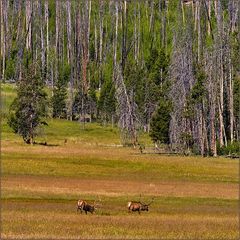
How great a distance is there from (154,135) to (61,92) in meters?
43.4

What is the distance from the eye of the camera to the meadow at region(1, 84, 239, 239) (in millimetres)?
23031

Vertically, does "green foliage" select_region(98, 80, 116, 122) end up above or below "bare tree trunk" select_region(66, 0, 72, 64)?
below

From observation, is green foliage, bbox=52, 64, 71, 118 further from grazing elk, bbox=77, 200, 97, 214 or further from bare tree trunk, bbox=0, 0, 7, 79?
grazing elk, bbox=77, 200, 97, 214

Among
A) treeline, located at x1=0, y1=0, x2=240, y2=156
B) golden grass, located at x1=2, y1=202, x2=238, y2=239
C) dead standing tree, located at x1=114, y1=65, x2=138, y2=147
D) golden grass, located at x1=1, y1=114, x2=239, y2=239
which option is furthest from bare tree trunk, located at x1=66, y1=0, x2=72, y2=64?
golden grass, located at x1=2, y1=202, x2=238, y2=239

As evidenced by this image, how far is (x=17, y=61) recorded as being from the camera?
149500 millimetres

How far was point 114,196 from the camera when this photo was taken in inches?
1403

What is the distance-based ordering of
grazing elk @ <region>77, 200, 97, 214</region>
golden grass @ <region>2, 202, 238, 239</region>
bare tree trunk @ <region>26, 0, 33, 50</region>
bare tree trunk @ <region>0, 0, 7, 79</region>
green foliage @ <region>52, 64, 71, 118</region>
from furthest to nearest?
bare tree trunk @ <region>26, 0, 33, 50</region> < bare tree trunk @ <region>0, 0, 7, 79</region> < green foliage @ <region>52, 64, 71, 118</region> < grazing elk @ <region>77, 200, 97, 214</region> < golden grass @ <region>2, 202, 238, 239</region>

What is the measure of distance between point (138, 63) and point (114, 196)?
11888 centimetres

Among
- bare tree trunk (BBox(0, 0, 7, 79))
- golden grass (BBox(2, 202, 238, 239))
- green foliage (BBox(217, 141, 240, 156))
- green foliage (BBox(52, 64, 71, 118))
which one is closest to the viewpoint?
golden grass (BBox(2, 202, 238, 239))

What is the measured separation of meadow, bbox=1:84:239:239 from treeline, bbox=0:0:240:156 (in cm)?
2224

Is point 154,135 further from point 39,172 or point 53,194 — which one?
point 53,194

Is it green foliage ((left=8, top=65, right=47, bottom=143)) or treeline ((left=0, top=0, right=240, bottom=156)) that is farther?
green foliage ((left=8, top=65, right=47, bottom=143))

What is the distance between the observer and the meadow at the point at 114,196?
2303cm

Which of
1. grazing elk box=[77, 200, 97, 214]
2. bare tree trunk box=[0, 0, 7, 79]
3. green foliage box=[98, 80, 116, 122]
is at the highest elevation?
bare tree trunk box=[0, 0, 7, 79]
